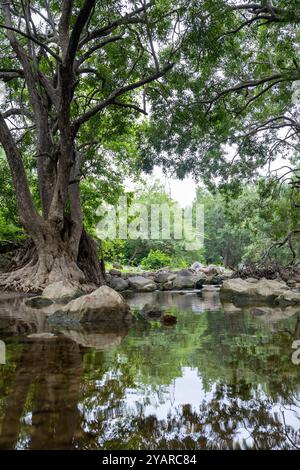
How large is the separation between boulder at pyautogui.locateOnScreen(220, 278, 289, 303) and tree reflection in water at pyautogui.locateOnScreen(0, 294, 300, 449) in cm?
621

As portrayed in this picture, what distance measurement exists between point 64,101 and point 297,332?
7123mm

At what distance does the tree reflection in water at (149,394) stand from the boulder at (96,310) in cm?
143

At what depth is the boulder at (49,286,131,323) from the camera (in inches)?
271

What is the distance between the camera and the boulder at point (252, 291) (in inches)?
453

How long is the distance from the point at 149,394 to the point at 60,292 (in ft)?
23.2

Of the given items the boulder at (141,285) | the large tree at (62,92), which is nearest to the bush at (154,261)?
the boulder at (141,285)

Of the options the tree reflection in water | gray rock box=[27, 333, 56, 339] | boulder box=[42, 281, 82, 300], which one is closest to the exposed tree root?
boulder box=[42, 281, 82, 300]

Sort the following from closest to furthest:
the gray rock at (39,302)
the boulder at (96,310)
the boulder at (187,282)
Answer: the boulder at (96,310), the gray rock at (39,302), the boulder at (187,282)

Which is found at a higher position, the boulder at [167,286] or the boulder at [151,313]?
the boulder at [151,313]

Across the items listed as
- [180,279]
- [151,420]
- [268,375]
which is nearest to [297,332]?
[268,375]

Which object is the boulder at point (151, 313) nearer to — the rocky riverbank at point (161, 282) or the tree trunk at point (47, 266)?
the tree trunk at point (47, 266)

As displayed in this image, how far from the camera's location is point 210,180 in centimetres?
1627

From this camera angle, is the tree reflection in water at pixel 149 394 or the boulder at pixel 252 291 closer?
the tree reflection in water at pixel 149 394

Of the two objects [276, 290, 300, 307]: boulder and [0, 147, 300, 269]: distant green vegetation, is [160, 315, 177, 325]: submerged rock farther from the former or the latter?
[0, 147, 300, 269]: distant green vegetation
